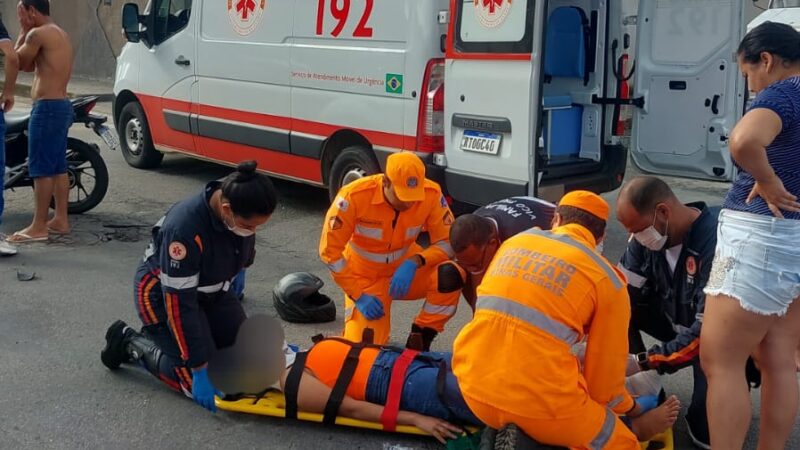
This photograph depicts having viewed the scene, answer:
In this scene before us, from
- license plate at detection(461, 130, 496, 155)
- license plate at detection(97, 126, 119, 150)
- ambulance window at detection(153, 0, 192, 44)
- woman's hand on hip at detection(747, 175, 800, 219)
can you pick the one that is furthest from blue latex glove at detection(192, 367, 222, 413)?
ambulance window at detection(153, 0, 192, 44)

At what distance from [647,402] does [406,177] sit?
4.74ft

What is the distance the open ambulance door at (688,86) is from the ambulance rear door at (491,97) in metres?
1.37

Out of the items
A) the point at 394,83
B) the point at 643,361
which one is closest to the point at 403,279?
the point at 643,361

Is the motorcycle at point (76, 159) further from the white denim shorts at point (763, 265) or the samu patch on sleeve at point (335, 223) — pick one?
the white denim shorts at point (763, 265)

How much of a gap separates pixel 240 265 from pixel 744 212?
200 centimetres

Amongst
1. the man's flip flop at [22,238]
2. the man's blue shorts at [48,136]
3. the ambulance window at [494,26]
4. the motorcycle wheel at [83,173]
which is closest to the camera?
the ambulance window at [494,26]

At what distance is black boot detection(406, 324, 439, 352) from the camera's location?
399 cm

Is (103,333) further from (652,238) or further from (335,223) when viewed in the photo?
(652,238)

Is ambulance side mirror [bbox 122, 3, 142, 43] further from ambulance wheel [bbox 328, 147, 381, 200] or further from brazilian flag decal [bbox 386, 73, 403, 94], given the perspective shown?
brazilian flag decal [bbox 386, 73, 403, 94]

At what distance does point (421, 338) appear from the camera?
158 inches

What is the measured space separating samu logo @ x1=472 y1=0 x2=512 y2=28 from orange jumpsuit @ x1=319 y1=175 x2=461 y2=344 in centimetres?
178

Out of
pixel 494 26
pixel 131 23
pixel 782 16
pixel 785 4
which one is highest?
pixel 785 4

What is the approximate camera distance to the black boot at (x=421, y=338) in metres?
3.99

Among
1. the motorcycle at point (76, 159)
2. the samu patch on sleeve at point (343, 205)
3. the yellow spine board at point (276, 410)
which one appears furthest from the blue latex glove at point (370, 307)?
the motorcycle at point (76, 159)
